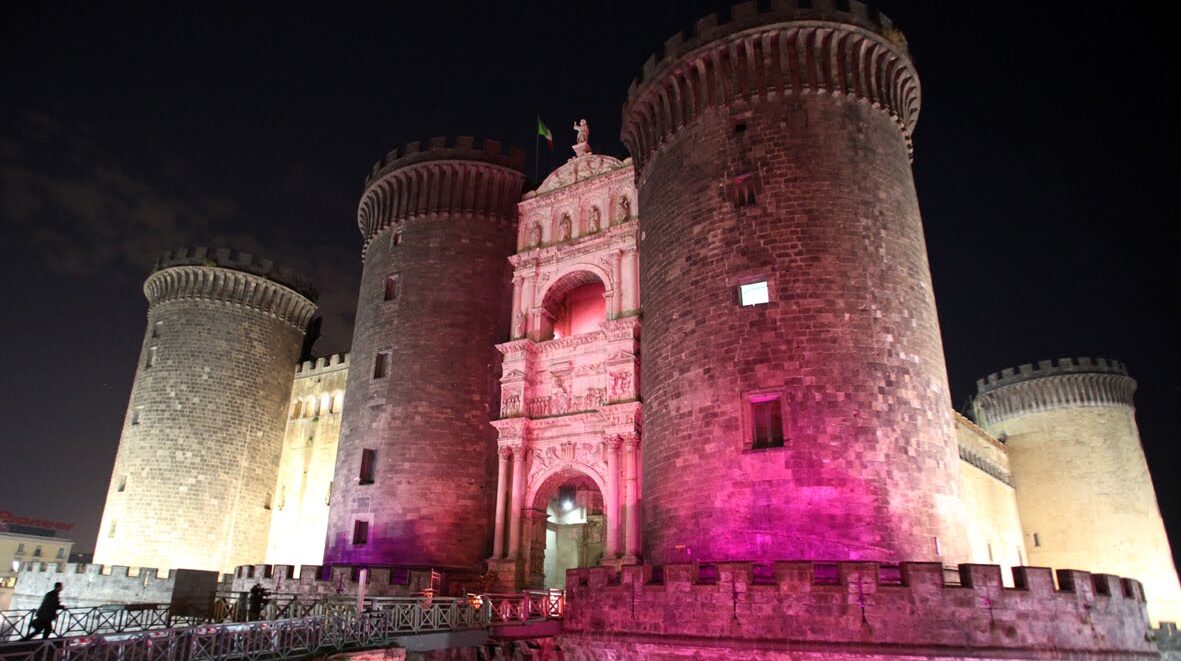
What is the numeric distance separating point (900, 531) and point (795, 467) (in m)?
2.38

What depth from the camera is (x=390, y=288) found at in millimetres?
29422

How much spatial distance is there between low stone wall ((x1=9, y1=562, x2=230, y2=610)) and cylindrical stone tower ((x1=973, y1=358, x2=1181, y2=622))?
36.6m

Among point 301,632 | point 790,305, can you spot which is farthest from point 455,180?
point 301,632

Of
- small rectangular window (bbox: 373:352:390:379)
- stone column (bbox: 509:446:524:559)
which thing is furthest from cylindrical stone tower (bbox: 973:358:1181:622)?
small rectangular window (bbox: 373:352:390:379)

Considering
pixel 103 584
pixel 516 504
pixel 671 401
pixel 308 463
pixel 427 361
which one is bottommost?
pixel 103 584

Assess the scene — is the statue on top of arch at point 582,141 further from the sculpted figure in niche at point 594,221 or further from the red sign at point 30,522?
the red sign at point 30,522

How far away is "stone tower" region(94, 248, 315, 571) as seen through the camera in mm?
32500

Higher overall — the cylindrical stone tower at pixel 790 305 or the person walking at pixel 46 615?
the cylindrical stone tower at pixel 790 305

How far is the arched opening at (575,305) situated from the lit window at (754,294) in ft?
29.2

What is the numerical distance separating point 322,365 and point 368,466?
37.5 feet

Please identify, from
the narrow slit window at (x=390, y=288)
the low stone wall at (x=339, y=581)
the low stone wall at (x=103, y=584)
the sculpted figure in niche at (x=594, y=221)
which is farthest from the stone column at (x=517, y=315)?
the low stone wall at (x=103, y=584)

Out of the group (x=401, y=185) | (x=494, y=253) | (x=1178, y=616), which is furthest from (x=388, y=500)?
(x=1178, y=616)

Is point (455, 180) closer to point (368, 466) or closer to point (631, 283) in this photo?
point (631, 283)

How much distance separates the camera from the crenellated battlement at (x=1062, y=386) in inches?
1475
